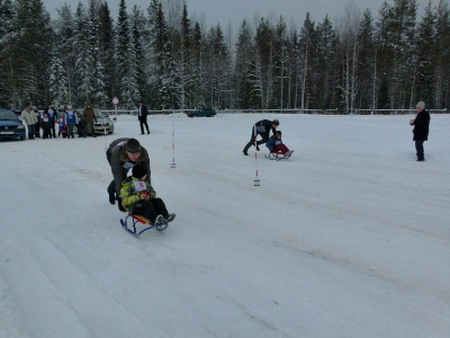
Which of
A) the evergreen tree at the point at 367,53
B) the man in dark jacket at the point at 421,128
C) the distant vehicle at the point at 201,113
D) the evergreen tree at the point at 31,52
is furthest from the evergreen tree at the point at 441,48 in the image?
the evergreen tree at the point at 31,52

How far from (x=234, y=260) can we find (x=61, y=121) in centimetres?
1730

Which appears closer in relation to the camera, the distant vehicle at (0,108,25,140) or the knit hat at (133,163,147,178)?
the knit hat at (133,163,147,178)

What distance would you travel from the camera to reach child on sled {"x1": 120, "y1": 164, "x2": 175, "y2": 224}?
200 inches

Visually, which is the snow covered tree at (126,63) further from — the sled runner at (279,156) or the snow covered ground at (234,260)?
the snow covered ground at (234,260)

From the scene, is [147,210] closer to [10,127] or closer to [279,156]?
[279,156]

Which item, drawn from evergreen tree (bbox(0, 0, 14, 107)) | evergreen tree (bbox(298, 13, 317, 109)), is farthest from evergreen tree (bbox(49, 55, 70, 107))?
evergreen tree (bbox(298, 13, 317, 109))

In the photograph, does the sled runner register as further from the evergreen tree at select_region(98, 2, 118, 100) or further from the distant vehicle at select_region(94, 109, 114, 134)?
the evergreen tree at select_region(98, 2, 118, 100)

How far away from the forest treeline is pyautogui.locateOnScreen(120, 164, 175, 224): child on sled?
3877 cm

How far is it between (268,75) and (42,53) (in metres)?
29.7

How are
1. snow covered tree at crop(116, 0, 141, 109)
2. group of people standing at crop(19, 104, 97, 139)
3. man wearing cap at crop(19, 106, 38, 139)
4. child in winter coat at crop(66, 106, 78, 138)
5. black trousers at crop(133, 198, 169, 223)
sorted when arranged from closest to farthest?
black trousers at crop(133, 198, 169, 223) < man wearing cap at crop(19, 106, 38, 139) < group of people standing at crop(19, 104, 97, 139) < child in winter coat at crop(66, 106, 78, 138) < snow covered tree at crop(116, 0, 141, 109)

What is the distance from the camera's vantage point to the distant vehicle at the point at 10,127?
1730 cm

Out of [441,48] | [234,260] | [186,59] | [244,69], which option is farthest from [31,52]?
[441,48]

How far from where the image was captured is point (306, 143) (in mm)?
16422

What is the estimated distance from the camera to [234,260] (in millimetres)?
4449
